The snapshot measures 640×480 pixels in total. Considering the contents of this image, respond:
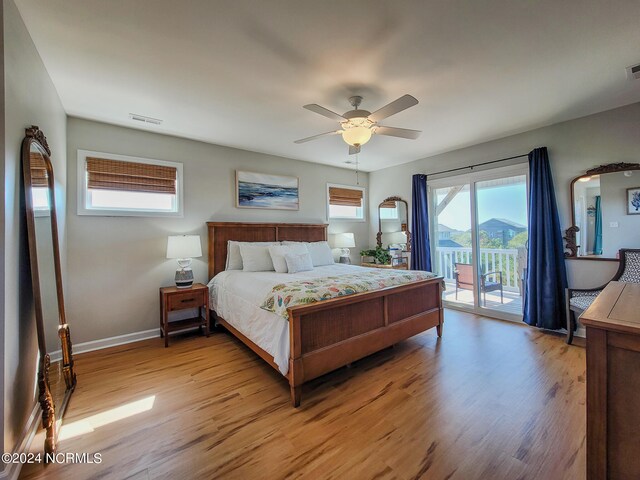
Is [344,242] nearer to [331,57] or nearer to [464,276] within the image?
[464,276]

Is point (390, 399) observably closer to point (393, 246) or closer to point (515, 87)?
point (515, 87)

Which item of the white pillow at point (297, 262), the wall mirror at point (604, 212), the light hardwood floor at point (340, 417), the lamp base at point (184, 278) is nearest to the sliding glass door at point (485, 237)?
the wall mirror at point (604, 212)

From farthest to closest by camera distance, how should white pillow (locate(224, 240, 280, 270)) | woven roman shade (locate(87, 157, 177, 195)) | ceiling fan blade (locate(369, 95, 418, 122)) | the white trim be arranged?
white pillow (locate(224, 240, 280, 270)) < woven roman shade (locate(87, 157, 177, 195)) < the white trim < ceiling fan blade (locate(369, 95, 418, 122))

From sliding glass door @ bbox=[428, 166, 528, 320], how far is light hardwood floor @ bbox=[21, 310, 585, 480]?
1281mm

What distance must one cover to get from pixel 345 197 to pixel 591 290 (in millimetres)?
3906

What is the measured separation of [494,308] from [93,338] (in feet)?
17.6

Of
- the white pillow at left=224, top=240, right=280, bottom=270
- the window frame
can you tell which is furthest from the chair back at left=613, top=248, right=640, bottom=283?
the white pillow at left=224, top=240, right=280, bottom=270

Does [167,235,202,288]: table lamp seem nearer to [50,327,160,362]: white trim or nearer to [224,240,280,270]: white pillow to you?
[224,240,280,270]: white pillow

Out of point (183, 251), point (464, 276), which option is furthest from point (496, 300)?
point (183, 251)

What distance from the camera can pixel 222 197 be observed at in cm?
410

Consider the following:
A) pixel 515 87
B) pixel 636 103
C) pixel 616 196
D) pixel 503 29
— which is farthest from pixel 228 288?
pixel 636 103

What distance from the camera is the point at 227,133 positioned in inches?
143

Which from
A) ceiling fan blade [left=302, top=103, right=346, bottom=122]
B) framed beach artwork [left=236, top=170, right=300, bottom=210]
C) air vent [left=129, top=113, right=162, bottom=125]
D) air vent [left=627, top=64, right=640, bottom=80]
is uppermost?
air vent [left=129, top=113, right=162, bottom=125]

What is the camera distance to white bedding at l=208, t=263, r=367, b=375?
7.12ft
